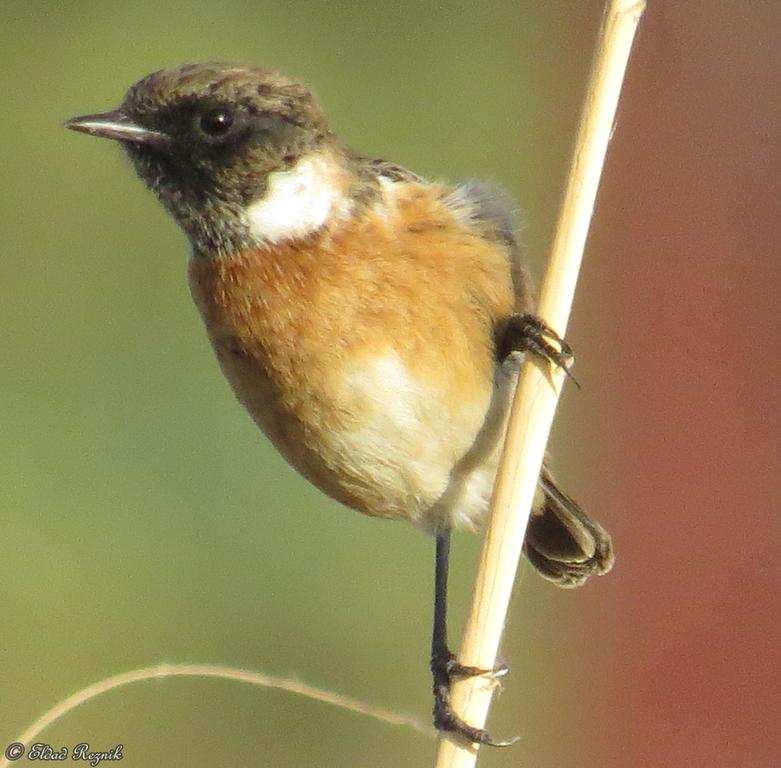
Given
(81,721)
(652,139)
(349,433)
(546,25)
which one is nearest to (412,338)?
(349,433)

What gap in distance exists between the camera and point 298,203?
9.34 ft

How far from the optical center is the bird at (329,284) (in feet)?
9.00

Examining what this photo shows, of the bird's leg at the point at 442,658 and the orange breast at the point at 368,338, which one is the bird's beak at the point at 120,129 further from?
the bird's leg at the point at 442,658

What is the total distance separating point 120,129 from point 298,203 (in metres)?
0.37

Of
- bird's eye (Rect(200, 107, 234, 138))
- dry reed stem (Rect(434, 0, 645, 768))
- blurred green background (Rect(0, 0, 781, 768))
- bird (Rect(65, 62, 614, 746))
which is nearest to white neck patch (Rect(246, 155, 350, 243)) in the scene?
bird (Rect(65, 62, 614, 746))

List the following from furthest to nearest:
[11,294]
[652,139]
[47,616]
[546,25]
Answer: [546,25], [652,139], [11,294], [47,616]

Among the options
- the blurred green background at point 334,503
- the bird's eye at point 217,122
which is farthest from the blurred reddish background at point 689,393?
the bird's eye at point 217,122

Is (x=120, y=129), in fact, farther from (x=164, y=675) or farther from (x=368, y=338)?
(x=164, y=675)

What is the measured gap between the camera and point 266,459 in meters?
5.46

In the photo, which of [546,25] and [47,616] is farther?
[546,25]

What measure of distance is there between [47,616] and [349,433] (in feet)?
8.98

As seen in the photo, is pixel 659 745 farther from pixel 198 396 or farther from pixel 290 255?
pixel 290 255

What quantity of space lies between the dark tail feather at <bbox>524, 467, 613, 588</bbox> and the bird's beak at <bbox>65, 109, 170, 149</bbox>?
1.15 m

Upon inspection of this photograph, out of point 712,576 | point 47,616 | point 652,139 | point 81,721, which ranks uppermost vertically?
point 652,139
